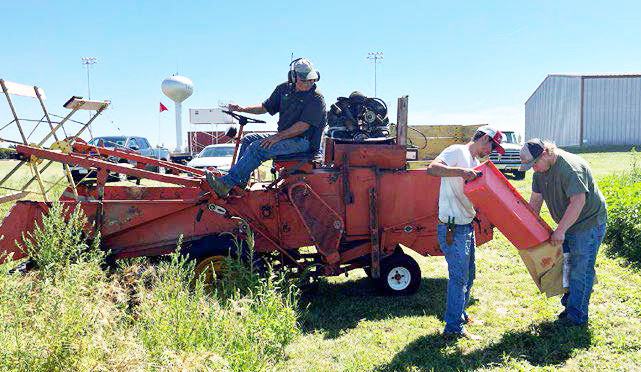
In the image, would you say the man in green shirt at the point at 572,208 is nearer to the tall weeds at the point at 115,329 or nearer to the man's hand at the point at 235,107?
the tall weeds at the point at 115,329

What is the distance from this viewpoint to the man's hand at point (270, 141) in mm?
5238

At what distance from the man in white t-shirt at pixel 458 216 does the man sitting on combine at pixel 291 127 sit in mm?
1610

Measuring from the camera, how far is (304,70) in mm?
5215

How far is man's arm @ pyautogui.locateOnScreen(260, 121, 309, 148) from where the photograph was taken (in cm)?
525

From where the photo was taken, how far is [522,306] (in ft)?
17.2

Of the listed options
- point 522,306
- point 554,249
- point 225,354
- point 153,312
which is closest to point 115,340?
point 153,312

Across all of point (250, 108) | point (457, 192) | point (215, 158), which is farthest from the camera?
point (215, 158)

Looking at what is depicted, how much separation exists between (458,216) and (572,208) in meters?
0.93

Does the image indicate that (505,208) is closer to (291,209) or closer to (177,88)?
(291,209)

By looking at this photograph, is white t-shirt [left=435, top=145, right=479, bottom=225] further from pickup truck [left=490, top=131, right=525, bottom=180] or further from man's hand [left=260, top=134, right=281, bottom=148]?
Result: pickup truck [left=490, top=131, right=525, bottom=180]

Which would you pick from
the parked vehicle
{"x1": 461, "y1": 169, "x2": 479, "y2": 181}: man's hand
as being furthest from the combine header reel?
the parked vehicle

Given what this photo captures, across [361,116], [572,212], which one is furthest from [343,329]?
[361,116]

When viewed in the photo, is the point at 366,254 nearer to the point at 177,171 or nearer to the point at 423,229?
the point at 423,229

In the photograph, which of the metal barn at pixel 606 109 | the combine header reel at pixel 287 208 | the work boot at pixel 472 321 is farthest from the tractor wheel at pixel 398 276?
the metal barn at pixel 606 109
